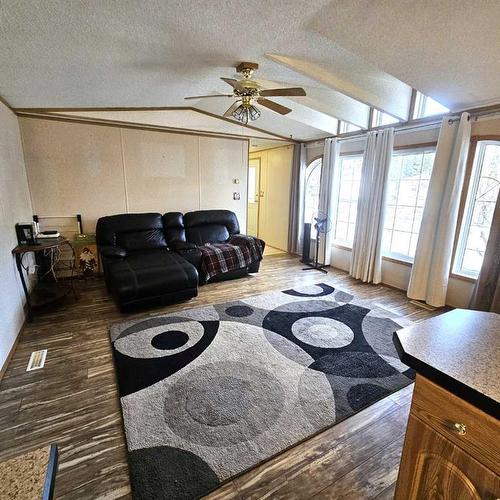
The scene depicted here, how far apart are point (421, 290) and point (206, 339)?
9.33ft

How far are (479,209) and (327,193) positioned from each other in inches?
88.5

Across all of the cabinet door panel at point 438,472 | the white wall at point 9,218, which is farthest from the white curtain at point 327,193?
the white wall at point 9,218

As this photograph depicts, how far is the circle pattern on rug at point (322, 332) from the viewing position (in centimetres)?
267

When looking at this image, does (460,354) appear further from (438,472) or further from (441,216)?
(441,216)

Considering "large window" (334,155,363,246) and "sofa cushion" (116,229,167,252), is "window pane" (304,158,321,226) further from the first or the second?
"sofa cushion" (116,229,167,252)

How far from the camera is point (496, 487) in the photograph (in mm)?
730

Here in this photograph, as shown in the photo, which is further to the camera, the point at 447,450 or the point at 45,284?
the point at 45,284

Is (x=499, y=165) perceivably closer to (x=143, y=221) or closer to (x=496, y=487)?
(x=496, y=487)

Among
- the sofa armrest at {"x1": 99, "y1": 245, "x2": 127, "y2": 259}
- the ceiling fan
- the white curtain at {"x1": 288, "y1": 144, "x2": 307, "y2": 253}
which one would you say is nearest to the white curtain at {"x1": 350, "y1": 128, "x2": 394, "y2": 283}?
the white curtain at {"x1": 288, "y1": 144, "x2": 307, "y2": 253}

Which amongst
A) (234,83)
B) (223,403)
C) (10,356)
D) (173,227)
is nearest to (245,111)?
(234,83)

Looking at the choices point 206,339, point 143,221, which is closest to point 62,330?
point 206,339

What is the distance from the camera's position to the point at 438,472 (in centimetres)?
87

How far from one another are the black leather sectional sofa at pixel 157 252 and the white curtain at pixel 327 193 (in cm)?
142

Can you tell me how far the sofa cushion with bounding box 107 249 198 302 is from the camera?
308cm
